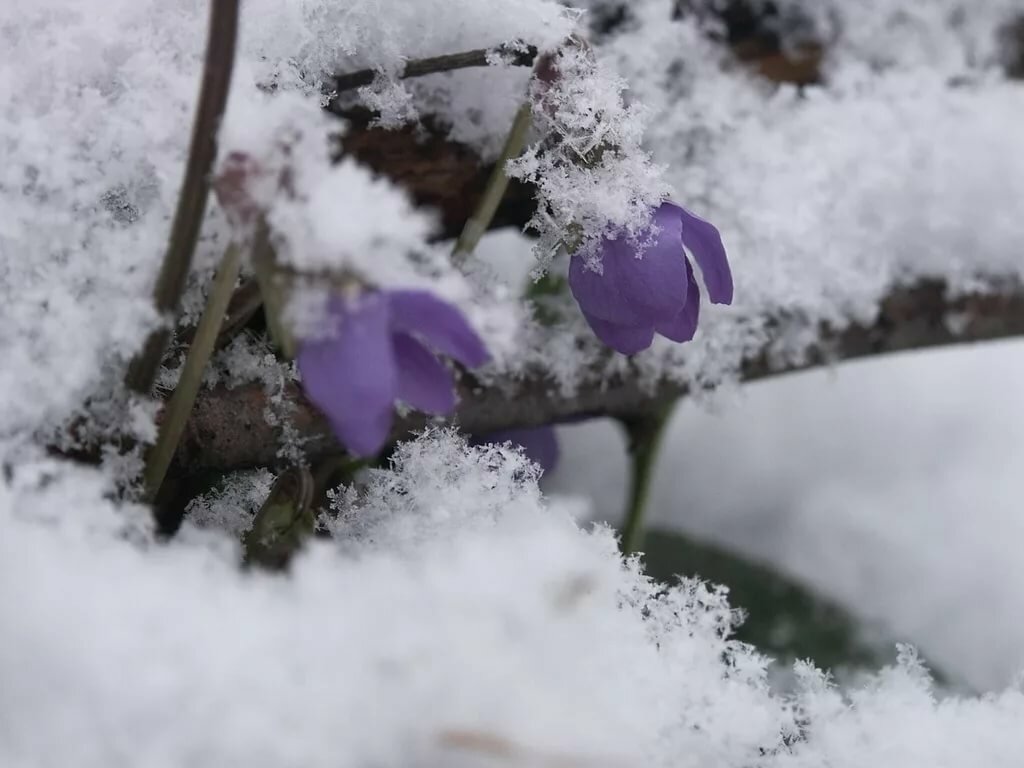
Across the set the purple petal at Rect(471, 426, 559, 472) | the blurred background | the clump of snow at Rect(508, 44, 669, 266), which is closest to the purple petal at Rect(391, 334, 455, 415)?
the clump of snow at Rect(508, 44, 669, 266)

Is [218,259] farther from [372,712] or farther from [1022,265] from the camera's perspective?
[1022,265]

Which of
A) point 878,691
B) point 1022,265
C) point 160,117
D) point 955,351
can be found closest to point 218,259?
point 160,117

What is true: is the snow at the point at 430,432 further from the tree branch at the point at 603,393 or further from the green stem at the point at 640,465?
the green stem at the point at 640,465

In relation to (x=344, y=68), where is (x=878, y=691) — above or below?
below

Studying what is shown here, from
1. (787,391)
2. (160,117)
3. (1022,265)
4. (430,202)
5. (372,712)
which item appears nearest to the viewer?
(372,712)

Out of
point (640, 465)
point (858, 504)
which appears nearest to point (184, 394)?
point (640, 465)

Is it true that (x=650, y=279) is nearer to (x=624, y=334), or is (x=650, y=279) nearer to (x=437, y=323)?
(x=624, y=334)

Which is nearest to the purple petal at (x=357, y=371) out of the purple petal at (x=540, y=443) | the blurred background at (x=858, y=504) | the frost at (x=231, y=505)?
the frost at (x=231, y=505)

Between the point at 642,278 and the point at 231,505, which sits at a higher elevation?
the point at 642,278
